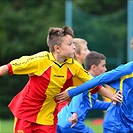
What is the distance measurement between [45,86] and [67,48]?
54 cm

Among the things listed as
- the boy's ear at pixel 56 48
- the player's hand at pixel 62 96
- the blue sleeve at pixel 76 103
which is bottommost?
the blue sleeve at pixel 76 103

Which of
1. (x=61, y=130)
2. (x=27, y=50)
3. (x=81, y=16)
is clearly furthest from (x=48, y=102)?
(x=27, y=50)

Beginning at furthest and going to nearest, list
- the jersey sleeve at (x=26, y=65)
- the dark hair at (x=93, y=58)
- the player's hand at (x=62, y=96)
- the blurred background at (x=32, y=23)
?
the blurred background at (x=32, y=23) < the dark hair at (x=93, y=58) < the player's hand at (x=62, y=96) < the jersey sleeve at (x=26, y=65)

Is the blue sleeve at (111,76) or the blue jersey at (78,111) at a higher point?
the blue sleeve at (111,76)

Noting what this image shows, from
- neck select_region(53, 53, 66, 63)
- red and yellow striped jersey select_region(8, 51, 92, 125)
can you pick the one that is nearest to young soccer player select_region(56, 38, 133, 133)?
red and yellow striped jersey select_region(8, 51, 92, 125)

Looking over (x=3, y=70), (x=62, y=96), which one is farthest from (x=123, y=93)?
(x=3, y=70)

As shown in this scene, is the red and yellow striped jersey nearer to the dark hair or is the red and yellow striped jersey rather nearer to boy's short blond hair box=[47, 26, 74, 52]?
boy's short blond hair box=[47, 26, 74, 52]

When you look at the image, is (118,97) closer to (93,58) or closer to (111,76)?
(111,76)

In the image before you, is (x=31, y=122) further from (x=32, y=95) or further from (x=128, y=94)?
(x=128, y=94)

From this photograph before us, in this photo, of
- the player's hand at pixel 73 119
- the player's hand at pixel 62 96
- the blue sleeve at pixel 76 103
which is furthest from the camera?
the blue sleeve at pixel 76 103

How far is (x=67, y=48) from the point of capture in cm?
735

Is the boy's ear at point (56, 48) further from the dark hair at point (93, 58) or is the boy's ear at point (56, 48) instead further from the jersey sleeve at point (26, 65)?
the dark hair at point (93, 58)

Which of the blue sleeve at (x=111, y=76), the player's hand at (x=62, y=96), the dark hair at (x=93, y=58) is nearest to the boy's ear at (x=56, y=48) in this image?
the player's hand at (x=62, y=96)

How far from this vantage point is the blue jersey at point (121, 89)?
6.91 metres
